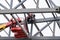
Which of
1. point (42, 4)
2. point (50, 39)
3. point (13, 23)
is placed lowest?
point (50, 39)

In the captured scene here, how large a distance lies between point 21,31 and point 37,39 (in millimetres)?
202

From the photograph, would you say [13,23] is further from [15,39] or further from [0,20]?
[0,20]

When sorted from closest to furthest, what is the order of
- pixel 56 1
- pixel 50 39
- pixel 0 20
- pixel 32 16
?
pixel 50 39 → pixel 32 16 → pixel 56 1 → pixel 0 20

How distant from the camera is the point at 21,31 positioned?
2.54 metres

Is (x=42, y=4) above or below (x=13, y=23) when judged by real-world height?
above

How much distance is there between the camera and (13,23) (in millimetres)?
2645

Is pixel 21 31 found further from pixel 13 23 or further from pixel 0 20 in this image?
pixel 0 20

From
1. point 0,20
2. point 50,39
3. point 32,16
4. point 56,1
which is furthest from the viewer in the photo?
point 0,20

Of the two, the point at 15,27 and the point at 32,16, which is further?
the point at 32,16

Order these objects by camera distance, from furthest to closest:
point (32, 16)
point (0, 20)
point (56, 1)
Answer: point (0, 20) → point (56, 1) → point (32, 16)

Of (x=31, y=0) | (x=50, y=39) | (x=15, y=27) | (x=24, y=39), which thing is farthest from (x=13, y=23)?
(x=31, y=0)

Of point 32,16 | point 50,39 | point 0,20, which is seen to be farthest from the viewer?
point 0,20

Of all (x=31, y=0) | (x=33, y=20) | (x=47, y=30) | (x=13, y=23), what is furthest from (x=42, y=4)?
(x=13, y=23)

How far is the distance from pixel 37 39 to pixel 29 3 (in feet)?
3.85
